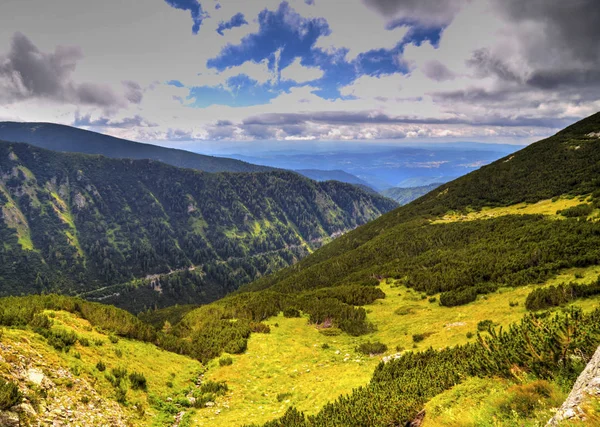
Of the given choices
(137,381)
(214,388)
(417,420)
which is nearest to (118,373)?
(137,381)

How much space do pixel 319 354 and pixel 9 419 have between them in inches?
→ 879

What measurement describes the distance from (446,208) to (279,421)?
4314 inches

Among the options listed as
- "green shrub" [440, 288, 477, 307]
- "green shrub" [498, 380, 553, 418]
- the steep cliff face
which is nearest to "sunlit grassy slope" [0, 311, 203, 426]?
"green shrub" [498, 380, 553, 418]

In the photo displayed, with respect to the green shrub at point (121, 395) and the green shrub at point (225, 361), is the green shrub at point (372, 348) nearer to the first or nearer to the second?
the green shrub at point (225, 361)

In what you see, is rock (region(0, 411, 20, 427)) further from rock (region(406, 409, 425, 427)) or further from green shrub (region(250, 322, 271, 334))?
green shrub (region(250, 322, 271, 334))

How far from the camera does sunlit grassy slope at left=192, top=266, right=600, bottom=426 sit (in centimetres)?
1928

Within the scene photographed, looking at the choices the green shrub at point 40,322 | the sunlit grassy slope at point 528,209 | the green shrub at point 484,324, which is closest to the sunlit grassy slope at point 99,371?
the green shrub at point 40,322

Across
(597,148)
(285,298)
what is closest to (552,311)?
(285,298)

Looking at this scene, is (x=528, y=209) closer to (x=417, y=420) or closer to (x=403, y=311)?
(x=403, y=311)

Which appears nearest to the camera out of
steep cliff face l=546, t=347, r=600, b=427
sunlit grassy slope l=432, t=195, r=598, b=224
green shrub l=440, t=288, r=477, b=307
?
steep cliff face l=546, t=347, r=600, b=427

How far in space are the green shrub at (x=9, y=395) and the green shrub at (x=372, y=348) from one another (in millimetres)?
23797

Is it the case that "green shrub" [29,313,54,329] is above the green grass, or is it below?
below

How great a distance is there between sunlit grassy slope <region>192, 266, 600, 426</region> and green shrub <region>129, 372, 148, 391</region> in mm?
3874

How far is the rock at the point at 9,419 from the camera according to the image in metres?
10.8
